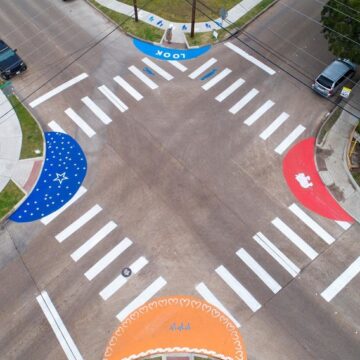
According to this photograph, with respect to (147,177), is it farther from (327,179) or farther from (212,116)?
(327,179)

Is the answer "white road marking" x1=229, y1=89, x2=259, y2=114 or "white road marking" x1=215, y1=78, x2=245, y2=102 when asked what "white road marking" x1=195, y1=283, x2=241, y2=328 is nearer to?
"white road marking" x1=229, y1=89, x2=259, y2=114

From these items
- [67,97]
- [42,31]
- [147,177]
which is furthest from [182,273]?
[42,31]

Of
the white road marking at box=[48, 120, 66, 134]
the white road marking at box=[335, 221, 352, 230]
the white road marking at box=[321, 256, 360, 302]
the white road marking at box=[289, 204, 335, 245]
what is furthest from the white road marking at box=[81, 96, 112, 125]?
the white road marking at box=[321, 256, 360, 302]

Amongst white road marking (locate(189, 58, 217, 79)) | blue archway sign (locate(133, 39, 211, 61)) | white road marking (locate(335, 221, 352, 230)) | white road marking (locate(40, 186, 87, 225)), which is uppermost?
blue archway sign (locate(133, 39, 211, 61))

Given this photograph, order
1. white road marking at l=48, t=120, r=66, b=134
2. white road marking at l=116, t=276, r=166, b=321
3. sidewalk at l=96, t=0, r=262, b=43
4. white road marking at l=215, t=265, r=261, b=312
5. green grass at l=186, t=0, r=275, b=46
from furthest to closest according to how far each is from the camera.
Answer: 1. sidewalk at l=96, t=0, r=262, b=43
2. green grass at l=186, t=0, r=275, b=46
3. white road marking at l=48, t=120, r=66, b=134
4. white road marking at l=215, t=265, r=261, b=312
5. white road marking at l=116, t=276, r=166, b=321

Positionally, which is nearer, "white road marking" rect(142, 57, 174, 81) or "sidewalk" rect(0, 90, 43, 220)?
"sidewalk" rect(0, 90, 43, 220)

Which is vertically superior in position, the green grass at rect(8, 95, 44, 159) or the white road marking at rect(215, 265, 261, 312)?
the green grass at rect(8, 95, 44, 159)

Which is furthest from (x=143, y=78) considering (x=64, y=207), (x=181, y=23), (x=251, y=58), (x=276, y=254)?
(x=276, y=254)

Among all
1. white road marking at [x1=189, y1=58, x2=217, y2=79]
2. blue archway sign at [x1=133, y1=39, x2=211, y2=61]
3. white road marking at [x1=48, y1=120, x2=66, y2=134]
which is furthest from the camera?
blue archway sign at [x1=133, y1=39, x2=211, y2=61]
